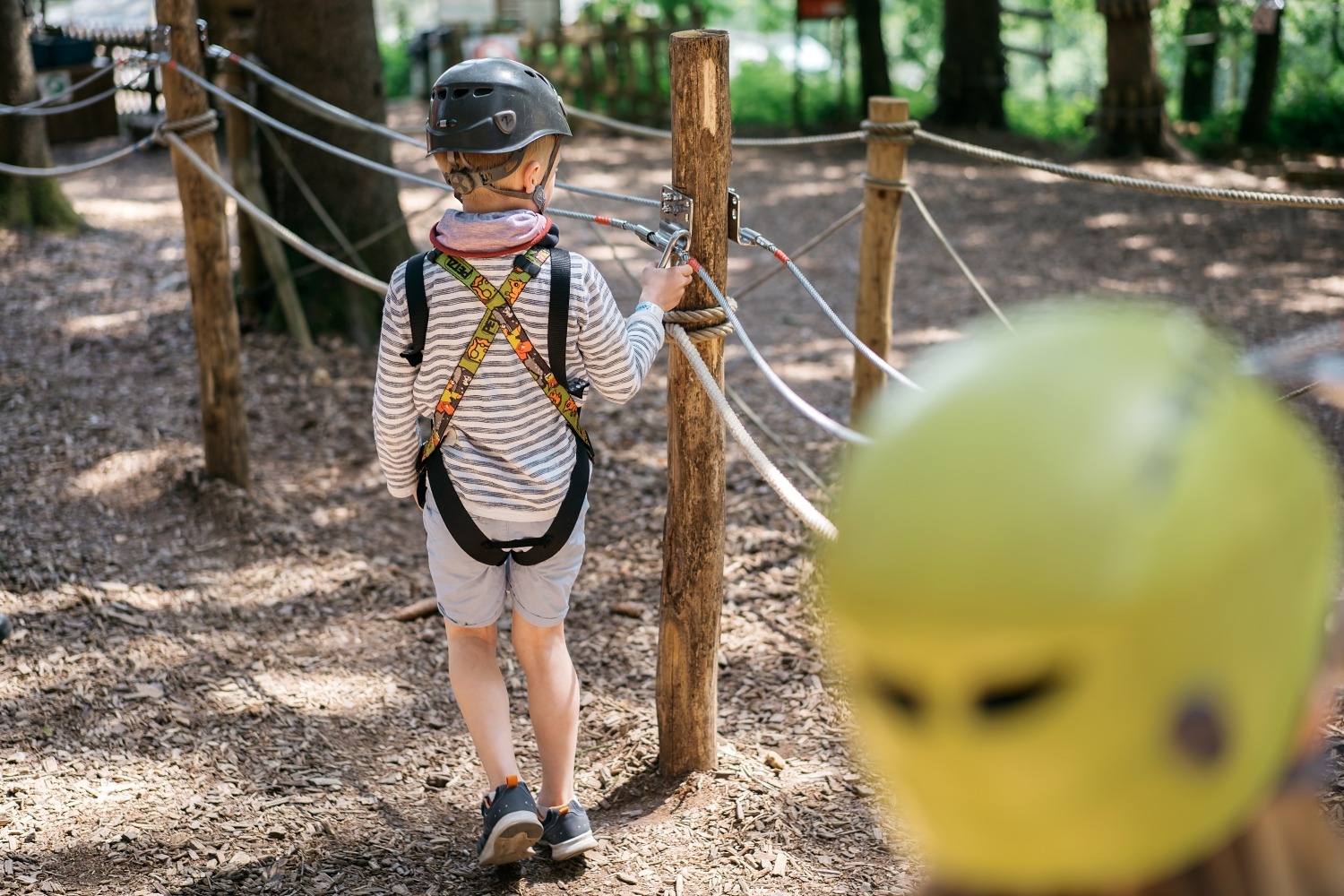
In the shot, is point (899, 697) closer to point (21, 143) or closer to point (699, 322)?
point (699, 322)

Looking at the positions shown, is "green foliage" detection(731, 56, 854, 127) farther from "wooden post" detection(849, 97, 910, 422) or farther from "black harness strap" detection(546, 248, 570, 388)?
"black harness strap" detection(546, 248, 570, 388)

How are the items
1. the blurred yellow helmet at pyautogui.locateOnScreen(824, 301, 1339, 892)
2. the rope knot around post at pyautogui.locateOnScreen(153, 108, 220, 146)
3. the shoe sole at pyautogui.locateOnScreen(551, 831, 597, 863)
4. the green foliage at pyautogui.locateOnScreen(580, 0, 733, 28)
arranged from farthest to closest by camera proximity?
the green foliage at pyautogui.locateOnScreen(580, 0, 733, 28) < the rope knot around post at pyautogui.locateOnScreen(153, 108, 220, 146) < the shoe sole at pyautogui.locateOnScreen(551, 831, 597, 863) < the blurred yellow helmet at pyautogui.locateOnScreen(824, 301, 1339, 892)

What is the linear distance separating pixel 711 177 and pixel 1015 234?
20.8ft

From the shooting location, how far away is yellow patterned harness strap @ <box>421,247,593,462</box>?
2.24 metres

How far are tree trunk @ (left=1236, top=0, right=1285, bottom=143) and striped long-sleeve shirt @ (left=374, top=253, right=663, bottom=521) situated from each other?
10.3m

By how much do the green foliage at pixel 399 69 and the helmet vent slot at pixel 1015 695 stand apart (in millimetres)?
18199

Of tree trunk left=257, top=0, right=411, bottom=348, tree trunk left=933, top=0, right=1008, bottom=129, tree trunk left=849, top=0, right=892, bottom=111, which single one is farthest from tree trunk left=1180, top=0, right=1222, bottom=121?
tree trunk left=257, top=0, right=411, bottom=348

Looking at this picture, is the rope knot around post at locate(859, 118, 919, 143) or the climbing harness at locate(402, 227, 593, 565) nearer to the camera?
the climbing harness at locate(402, 227, 593, 565)

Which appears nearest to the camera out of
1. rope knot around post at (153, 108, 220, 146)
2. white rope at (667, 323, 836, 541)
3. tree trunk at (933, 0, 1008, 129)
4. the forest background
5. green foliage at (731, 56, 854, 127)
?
white rope at (667, 323, 836, 541)

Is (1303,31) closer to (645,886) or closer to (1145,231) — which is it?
(1145,231)

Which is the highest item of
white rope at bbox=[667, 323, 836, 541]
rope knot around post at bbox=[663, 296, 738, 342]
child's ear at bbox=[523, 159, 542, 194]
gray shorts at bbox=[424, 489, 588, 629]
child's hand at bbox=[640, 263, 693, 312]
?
child's ear at bbox=[523, 159, 542, 194]

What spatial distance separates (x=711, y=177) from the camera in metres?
2.68

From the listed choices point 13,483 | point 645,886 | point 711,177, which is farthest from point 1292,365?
point 13,483

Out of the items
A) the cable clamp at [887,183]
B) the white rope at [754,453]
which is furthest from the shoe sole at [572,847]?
the cable clamp at [887,183]
